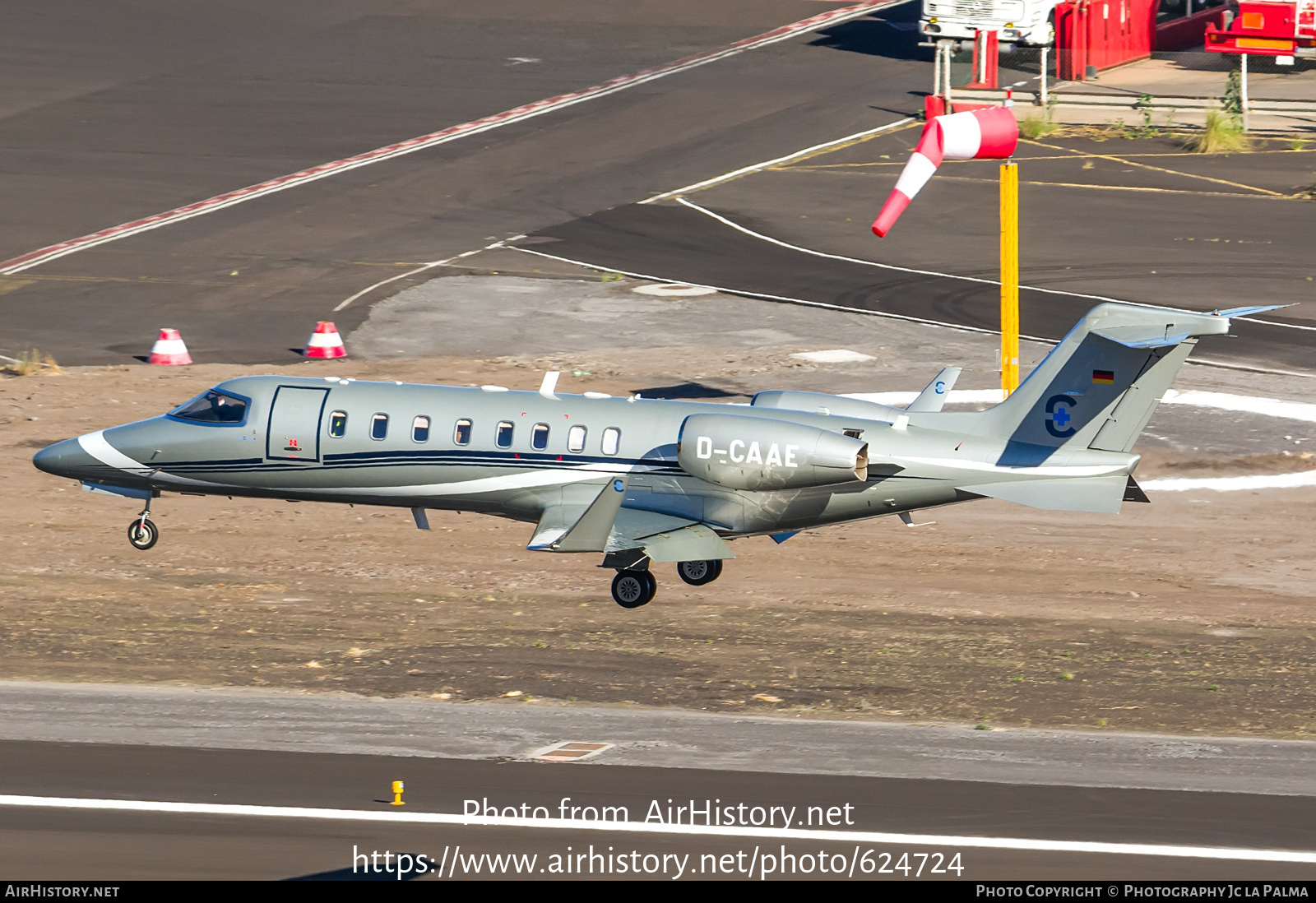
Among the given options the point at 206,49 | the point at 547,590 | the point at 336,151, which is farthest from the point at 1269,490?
the point at 206,49

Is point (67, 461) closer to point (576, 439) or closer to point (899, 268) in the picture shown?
point (576, 439)

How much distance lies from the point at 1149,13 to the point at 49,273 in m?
41.4

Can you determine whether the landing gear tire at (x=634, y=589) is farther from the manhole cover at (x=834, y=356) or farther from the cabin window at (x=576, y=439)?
the manhole cover at (x=834, y=356)

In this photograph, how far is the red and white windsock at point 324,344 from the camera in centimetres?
4369

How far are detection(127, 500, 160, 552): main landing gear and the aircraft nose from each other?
145 centimetres

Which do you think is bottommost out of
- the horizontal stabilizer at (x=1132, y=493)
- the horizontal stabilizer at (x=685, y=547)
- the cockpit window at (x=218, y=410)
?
the horizontal stabilizer at (x=685, y=547)

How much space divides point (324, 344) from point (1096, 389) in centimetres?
2221

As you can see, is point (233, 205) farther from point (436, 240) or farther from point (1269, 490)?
point (1269, 490)

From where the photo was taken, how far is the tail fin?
2580cm

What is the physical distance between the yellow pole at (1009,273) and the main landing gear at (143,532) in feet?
51.5

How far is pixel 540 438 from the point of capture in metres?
27.9

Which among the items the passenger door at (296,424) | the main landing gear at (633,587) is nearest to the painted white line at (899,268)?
the main landing gear at (633,587)

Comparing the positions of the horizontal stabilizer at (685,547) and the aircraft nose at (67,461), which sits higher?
the aircraft nose at (67,461)

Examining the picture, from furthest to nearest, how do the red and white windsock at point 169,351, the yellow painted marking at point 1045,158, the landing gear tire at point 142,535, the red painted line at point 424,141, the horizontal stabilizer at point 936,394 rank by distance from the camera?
Answer: the yellow painted marking at point 1045,158, the red painted line at point 424,141, the red and white windsock at point 169,351, the landing gear tire at point 142,535, the horizontal stabilizer at point 936,394
